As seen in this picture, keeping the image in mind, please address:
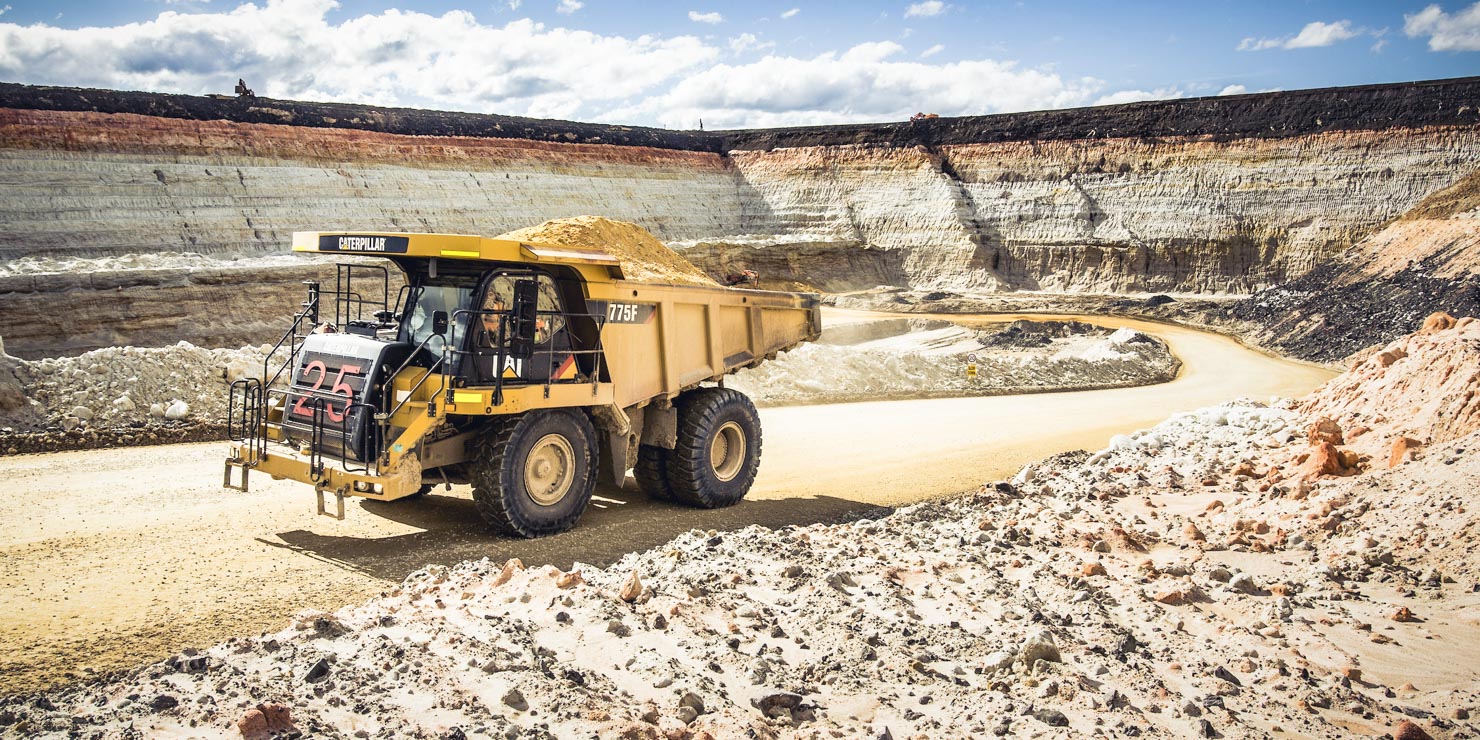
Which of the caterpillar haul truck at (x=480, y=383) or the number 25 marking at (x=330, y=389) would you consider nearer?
the caterpillar haul truck at (x=480, y=383)

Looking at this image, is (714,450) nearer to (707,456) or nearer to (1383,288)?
(707,456)

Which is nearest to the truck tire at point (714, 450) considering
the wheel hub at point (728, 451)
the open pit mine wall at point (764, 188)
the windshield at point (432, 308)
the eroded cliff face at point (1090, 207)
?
the wheel hub at point (728, 451)

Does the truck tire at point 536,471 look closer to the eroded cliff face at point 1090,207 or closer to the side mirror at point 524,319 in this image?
the side mirror at point 524,319

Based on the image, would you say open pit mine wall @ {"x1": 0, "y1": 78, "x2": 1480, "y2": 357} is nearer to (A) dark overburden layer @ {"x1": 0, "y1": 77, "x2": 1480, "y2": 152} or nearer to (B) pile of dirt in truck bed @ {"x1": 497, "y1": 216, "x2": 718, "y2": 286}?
(A) dark overburden layer @ {"x1": 0, "y1": 77, "x2": 1480, "y2": 152}

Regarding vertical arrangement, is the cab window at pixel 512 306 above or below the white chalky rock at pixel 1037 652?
above

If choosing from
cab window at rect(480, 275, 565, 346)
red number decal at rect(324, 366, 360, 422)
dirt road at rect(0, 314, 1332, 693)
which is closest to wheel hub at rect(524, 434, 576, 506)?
dirt road at rect(0, 314, 1332, 693)

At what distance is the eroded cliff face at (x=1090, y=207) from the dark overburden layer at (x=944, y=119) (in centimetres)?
51

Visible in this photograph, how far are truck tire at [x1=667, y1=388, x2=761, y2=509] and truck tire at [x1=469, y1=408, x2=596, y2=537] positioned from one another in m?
1.22

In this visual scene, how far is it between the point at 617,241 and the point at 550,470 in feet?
27.2

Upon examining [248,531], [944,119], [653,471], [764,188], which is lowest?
[248,531]

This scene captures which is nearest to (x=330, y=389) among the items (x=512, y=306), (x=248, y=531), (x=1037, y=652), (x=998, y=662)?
(x=248, y=531)

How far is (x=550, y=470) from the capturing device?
27.2 feet

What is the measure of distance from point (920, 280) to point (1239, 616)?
34726 mm

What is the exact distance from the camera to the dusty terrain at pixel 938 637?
4.71 meters
